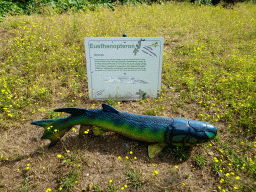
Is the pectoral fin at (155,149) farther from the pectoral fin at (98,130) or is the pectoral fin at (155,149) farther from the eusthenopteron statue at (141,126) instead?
the pectoral fin at (98,130)

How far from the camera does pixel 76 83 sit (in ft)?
12.6

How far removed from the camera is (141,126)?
2430mm

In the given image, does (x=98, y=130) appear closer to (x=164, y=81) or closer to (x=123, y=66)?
(x=123, y=66)

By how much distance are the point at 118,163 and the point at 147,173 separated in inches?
16.2

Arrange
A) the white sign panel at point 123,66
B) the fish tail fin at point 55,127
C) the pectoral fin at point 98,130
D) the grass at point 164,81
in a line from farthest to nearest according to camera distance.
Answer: the white sign panel at point 123,66
the pectoral fin at point 98,130
the fish tail fin at point 55,127
the grass at point 164,81

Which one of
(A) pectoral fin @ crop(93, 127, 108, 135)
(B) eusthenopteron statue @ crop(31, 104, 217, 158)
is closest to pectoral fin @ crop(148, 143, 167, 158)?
(B) eusthenopteron statue @ crop(31, 104, 217, 158)

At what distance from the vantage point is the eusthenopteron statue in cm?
233

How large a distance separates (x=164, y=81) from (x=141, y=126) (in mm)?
2055

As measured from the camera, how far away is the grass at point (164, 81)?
2.32 m

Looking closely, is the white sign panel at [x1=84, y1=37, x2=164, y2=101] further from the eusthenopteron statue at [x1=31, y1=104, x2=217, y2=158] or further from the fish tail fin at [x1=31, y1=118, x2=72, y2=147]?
the fish tail fin at [x1=31, y1=118, x2=72, y2=147]

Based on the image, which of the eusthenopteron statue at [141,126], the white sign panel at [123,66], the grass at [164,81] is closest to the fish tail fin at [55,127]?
the eusthenopteron statue at [141,126]

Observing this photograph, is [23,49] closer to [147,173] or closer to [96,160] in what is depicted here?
[96,160]

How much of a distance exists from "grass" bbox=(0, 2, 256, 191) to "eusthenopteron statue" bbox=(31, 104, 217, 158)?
0.29m

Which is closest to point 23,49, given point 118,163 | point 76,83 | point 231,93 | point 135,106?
point 76,83
